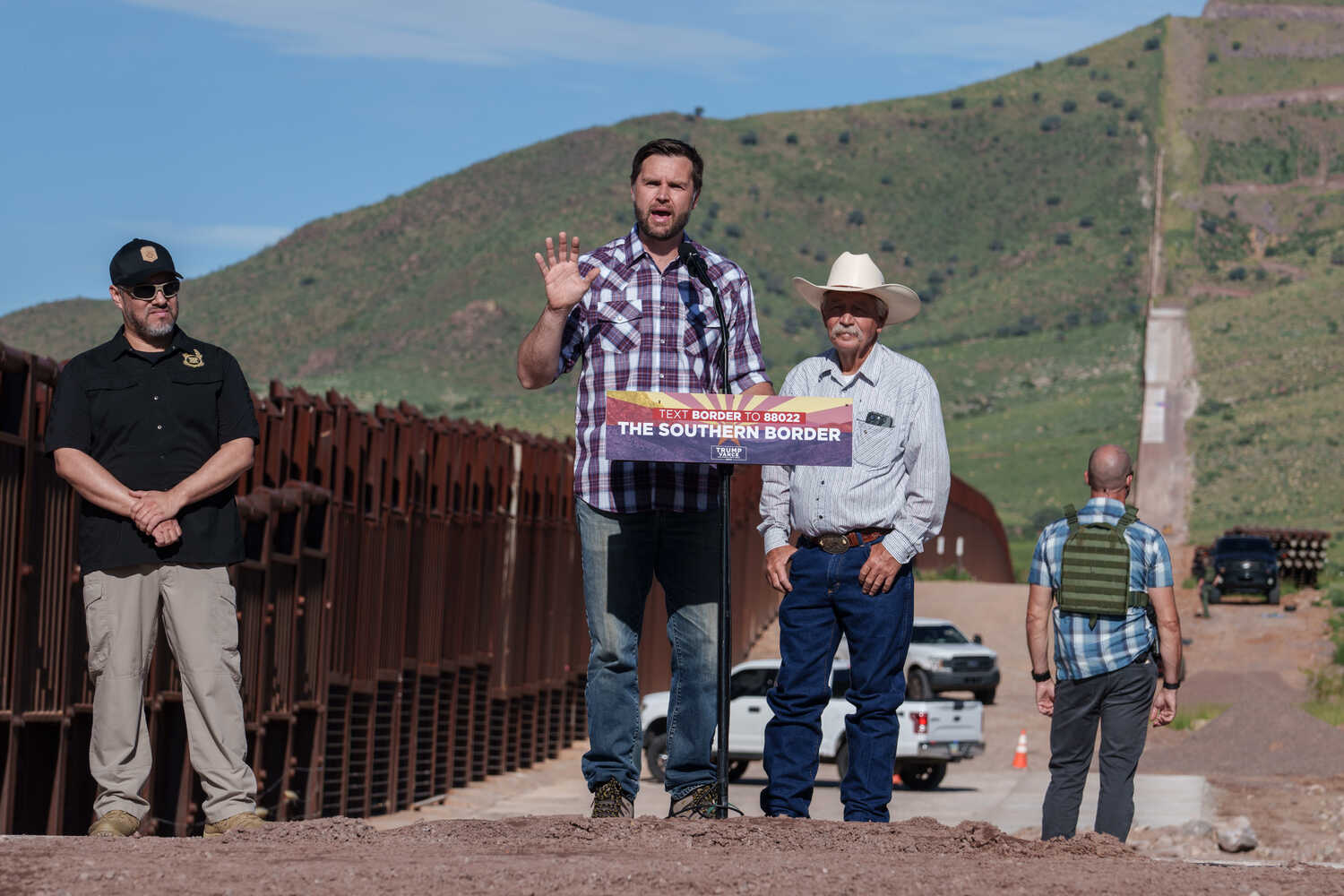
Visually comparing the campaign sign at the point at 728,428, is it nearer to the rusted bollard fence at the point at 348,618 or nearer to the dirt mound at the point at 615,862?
the dirt mound at the point at 615,862

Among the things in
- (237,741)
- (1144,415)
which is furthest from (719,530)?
(1144,415)

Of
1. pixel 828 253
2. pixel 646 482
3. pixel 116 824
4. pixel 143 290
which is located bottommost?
pixel 116 824

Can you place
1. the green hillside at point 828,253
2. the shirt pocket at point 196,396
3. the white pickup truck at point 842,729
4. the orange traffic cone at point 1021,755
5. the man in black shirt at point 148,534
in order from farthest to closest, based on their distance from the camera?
the green hillside at point 828,253
the orange traffic cone at point 1021,755
the white pickup truck at point 842,729
the shirt pocket at point 196,396
the man in black shirt at point 148,534

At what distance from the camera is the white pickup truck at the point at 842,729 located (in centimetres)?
2166

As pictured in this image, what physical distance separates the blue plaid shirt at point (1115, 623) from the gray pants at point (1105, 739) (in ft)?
0.20

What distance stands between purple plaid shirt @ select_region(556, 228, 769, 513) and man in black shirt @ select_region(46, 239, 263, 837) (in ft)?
4.32

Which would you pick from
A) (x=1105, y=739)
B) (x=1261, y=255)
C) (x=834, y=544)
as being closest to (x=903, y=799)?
(x=1105, y=739)

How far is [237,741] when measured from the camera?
25.3 feet

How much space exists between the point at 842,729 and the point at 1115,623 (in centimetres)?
1369

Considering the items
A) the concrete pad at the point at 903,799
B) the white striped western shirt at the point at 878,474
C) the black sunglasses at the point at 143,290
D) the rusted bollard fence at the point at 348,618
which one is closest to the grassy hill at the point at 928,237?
the concrete pad at the point at 903,799

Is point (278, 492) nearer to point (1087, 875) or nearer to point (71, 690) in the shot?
point (71, 690)

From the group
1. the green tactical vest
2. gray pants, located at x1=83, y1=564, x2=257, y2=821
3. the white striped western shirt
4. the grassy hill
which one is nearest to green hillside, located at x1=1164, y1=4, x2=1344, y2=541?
the grassy hill

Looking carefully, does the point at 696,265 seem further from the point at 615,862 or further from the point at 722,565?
the point at 615,862

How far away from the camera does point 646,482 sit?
7664 mm
